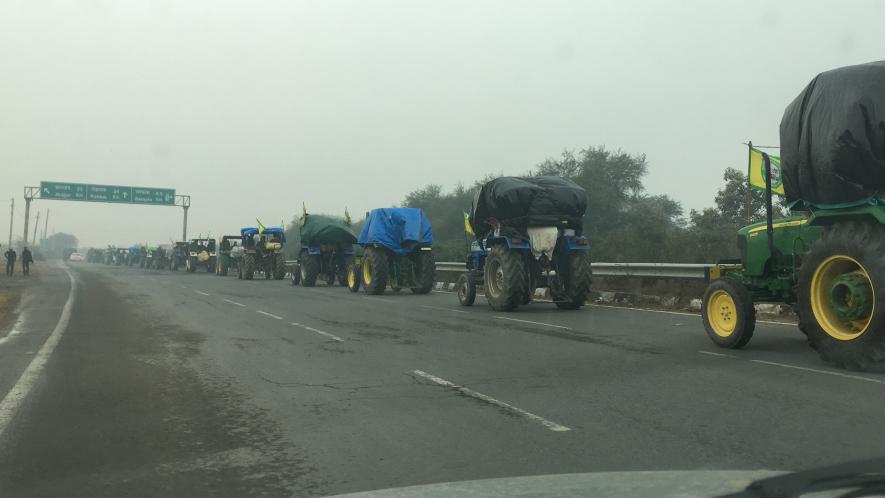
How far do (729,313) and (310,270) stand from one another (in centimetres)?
2048

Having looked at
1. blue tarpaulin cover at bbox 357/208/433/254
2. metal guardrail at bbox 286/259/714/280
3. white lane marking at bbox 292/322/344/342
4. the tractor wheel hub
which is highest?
blue tarpaulin cover at bbox 357/208/433/254

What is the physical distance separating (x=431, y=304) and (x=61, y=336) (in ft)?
28.3

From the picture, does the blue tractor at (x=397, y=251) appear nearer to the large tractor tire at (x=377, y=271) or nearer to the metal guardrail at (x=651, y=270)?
the large tractor tire at (x=377, y=271)

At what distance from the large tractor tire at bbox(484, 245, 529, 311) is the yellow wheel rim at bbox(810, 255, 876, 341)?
711 centimetres

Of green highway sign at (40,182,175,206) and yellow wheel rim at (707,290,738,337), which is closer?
yellow wheel rim at (707,290,738,337)

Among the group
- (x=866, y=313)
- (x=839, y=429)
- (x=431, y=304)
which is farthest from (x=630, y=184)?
(x=839, y=429)

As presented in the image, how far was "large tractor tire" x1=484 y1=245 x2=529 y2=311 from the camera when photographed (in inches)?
573

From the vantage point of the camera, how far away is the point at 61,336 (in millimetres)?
11141

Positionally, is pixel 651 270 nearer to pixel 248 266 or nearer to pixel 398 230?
pixel 398 230

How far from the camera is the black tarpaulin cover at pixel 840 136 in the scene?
7.15 m

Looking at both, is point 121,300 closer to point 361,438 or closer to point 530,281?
point 530,281

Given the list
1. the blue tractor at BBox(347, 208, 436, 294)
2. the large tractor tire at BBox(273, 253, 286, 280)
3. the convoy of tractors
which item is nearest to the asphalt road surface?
the convoy of tractors

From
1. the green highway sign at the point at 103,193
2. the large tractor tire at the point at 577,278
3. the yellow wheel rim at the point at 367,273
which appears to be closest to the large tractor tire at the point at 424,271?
the yellow wheel rim at the point at 367,273

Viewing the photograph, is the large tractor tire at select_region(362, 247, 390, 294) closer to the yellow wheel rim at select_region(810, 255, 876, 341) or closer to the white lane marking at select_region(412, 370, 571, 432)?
the white lane marking at select_region(412, 370, 571, 432)
